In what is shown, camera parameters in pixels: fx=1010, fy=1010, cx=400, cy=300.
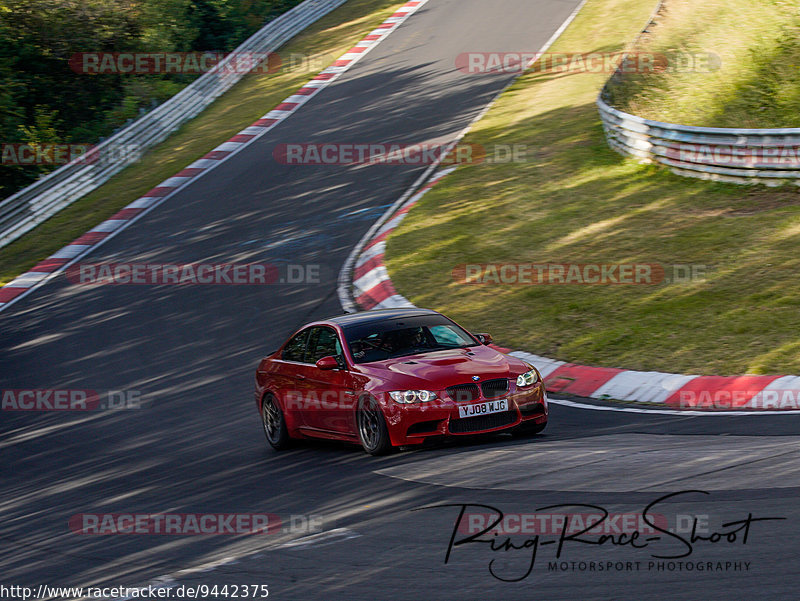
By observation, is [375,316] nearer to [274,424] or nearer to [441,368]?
[441,368]

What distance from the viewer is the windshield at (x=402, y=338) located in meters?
10.2

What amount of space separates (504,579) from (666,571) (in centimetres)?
90

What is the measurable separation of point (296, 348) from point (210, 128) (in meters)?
20.7

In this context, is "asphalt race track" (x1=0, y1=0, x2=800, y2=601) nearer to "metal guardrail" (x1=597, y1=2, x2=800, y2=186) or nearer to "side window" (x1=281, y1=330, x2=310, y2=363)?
"side window" (x1=281, y1=330, x2=310, y2=363)

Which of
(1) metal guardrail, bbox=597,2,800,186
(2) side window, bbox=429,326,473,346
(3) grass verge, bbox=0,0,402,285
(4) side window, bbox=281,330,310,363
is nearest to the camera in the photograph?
(2) side window, bbox=429,326,473,346

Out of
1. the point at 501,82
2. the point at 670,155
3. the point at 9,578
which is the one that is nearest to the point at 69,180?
the point at 501,82

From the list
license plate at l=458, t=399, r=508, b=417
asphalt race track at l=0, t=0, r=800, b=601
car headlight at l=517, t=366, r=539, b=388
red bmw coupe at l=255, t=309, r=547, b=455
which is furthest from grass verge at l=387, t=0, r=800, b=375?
license plate at l=458, t=399, r=508, b=417

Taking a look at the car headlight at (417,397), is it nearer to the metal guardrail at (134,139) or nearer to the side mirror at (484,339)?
the side mirror at (484,339)

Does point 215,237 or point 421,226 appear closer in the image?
point 421,226

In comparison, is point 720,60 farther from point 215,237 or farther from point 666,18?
point 215,237

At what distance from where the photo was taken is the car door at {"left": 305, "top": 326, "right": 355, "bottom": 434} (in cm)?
997

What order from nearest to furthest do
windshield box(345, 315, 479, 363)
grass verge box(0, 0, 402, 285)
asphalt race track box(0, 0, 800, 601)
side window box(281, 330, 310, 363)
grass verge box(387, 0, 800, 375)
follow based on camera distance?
asphalt race track box(0, 0, 800, 601), windshield box(345, 315, 479, 363), side window box(281, 330, 310, 363), grass verge box(387, 0, 800, 375), grass verge box(0, 0, 402, 285)

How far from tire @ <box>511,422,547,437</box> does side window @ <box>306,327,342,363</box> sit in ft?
6.65

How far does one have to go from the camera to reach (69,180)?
26.9m
